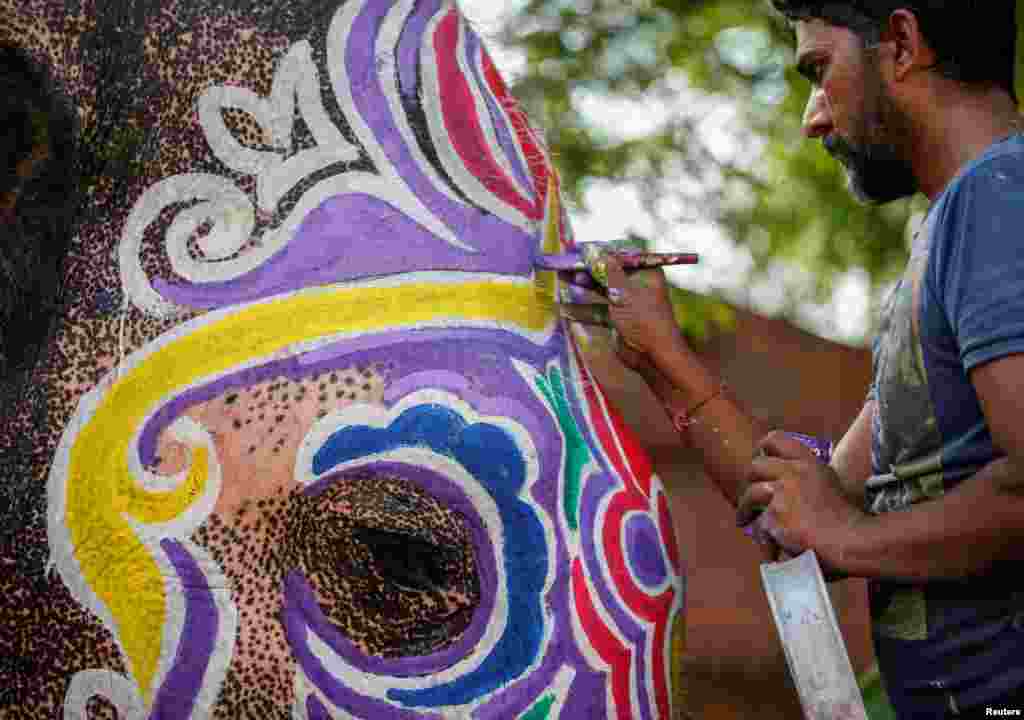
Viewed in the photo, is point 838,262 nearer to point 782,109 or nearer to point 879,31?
point 782,109

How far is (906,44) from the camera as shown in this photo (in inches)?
76.3

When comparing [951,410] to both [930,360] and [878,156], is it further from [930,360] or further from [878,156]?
[878,156]

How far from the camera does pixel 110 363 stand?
5.84 ft

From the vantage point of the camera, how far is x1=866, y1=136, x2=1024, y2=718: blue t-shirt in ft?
5.51

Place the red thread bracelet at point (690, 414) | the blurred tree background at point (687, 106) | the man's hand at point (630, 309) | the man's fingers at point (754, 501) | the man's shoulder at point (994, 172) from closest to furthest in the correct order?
the man's shoulder at point (994, 172)
the man's fingers at point (754, 501)
the man's hand at point (630, 309)
the red thread bracelet at point (690, 414)
the blurred tree background at point (687, 106)

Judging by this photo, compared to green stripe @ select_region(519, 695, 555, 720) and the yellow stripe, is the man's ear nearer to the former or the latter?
the yellow stripe

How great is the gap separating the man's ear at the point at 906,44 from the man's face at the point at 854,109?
25mm

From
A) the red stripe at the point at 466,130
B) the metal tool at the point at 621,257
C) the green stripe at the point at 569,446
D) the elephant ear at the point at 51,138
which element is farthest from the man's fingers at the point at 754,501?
the elephant ear at the point at 51,138

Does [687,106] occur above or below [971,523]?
above

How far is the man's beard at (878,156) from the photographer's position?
197cm

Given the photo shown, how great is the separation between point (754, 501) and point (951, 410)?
28 cm

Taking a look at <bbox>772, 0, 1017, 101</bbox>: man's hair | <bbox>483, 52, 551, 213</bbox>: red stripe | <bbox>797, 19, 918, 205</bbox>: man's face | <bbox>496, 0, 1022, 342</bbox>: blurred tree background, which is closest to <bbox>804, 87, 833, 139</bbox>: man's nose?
<bbox>797, 19, 918, 205</bbox>: man's face

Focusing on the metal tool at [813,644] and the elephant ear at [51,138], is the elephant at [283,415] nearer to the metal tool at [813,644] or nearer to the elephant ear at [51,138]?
the elephant ear at [51,138]

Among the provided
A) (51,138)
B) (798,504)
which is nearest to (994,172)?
(798,504)
